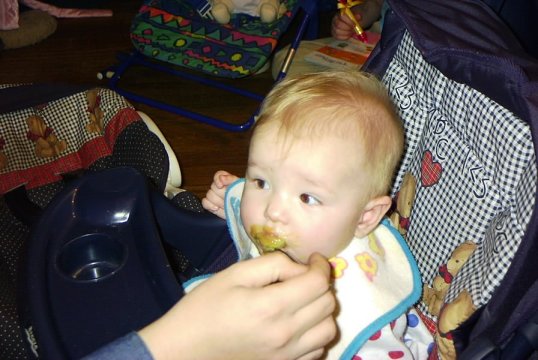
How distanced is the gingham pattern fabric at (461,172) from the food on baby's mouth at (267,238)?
0.93ft

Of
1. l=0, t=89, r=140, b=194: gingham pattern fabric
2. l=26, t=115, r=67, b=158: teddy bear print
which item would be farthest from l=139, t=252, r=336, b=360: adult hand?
l=26, t=115, r=67, b=158: teddy bear print

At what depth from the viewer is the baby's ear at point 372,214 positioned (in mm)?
938

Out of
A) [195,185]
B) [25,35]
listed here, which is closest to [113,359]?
[195,185]

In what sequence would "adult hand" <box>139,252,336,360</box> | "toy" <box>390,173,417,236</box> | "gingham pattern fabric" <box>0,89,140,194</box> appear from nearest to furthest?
"adult hand" <box>139,252,336,360</box> < "toy" <box>390,173,417,236</box> < "gingham pattern fabric" <box>0,89,140,194</box>

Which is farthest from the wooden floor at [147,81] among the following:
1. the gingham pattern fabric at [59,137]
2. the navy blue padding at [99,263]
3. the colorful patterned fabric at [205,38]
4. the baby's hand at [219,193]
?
the navy blue padding at [99,263]

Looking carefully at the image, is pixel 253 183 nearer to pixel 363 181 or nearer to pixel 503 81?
pixel 363 181

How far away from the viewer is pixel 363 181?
2.94ft

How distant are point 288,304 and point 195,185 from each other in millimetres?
1532

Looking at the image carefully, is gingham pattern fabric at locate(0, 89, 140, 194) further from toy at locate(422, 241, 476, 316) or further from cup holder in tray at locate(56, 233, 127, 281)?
toy at locate(422, 241, 476, 316)

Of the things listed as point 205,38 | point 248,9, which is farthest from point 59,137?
point 248,9

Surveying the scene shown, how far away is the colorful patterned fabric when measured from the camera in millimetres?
2203

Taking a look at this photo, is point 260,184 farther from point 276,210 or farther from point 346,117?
point 346,117

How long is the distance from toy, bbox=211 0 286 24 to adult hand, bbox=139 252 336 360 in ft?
5.94

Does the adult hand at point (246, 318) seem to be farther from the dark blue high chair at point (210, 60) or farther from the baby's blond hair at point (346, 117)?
the dark blue high chair at point (210, 60)
